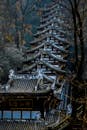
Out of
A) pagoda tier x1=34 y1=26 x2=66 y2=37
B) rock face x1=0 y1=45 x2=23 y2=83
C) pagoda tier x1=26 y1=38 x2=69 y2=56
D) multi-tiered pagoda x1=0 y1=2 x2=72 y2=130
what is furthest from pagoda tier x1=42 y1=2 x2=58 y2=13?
rock face x1=0 y1=45 x2=23 y2=83

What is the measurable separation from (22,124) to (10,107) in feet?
5.35

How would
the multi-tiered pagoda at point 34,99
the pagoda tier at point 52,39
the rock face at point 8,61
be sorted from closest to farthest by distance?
the multi-tiered pagoda at point 34,99
the rock face at point 8,61
the pagoda tier at point 52,39

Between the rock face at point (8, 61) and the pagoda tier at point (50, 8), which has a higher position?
Result: the pagoda tier at point (50, 8)

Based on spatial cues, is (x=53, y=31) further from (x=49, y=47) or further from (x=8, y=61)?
(x=8, y=61)

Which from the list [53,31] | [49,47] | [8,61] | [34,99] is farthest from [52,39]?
[34,99]

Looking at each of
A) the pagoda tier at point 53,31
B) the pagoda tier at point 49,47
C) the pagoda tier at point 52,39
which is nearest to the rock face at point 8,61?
the pagoda tier at point 49,47

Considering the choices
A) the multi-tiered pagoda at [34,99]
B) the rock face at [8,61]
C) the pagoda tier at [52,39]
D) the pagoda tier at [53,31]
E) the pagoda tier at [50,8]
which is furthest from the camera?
A: the pagoda tier at [50,8]

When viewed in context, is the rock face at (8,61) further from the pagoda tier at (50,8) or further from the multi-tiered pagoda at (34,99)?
the pagoda tier at (50,8)

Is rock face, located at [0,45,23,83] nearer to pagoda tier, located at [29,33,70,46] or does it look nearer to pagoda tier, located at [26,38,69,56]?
pagoda tier, located at [26,38,69,56]

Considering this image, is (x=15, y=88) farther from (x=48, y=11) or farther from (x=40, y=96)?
(x=48, y=11)

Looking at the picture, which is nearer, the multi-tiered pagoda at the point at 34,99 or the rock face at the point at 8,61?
the multi-tiered pagoda at the point at 34,99

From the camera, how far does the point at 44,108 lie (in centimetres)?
2202

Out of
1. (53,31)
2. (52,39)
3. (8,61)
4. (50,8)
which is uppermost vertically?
(50,8)

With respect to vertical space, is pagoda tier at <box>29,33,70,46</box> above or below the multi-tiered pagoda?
above
